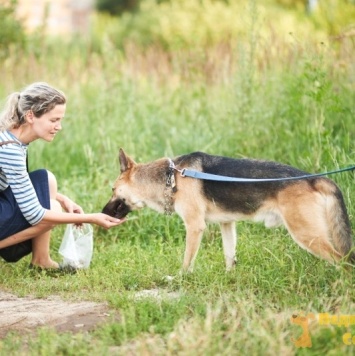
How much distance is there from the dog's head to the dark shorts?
55 cm

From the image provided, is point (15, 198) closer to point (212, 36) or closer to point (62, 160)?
point (62, 160)

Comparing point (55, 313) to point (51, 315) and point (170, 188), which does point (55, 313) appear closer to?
point (51, 315)

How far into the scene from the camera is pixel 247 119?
795 centimetres

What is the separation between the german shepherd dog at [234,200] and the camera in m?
4.92

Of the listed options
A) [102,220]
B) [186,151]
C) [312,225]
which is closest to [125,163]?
[102,220]

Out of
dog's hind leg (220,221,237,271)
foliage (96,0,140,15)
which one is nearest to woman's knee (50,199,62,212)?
dog's hind leg (220,221,237,271)

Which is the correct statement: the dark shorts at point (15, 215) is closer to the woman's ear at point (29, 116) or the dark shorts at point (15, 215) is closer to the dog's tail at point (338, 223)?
the woman's ear at point (29, 116)

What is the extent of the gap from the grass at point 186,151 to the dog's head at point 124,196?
48cm

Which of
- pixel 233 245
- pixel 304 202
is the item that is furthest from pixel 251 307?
pixel 233 245

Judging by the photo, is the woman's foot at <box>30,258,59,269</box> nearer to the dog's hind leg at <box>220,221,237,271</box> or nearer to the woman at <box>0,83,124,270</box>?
the woman at <box>0,83,124,270</box>

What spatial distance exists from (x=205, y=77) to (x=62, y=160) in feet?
7.86

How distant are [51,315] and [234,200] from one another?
1.64m

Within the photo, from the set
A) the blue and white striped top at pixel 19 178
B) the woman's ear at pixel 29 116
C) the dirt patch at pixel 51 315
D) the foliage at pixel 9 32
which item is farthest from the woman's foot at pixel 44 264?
the foliage at pixel 9 32

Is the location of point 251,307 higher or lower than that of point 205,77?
lower
